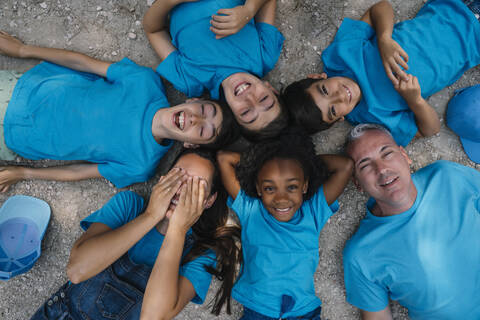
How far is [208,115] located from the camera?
1897 millimetres

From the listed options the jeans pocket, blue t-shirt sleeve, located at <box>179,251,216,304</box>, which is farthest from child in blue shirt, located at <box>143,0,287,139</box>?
the jeans pocket

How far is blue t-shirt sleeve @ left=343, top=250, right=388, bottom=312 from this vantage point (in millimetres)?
2055

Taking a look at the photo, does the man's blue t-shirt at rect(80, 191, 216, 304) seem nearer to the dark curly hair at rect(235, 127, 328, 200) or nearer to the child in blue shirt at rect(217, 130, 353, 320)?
the child in blue shirt at rect(217, 130, 353, 320)

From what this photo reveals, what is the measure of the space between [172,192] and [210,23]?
113 centimetres

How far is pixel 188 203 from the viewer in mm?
1822

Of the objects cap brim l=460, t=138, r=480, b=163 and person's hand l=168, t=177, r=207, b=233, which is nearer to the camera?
person's hand l=168, t=177, r=207, b=233

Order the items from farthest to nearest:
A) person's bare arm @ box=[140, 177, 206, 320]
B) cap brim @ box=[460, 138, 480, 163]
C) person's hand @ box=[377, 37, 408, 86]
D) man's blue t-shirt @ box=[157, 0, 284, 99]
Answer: cap brim @ box=[460, 138, 480, 163] < man's blue t-shirt @ box=[157, 0, 284, 99] < person's hand @ box=[377, 37, 408, 86] < person's bare arm @ box=[140, 177, 206, 320]

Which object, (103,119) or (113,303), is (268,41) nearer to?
(103,119)

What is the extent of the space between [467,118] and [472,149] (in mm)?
296

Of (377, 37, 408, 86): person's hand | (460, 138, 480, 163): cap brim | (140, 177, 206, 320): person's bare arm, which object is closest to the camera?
(140, 177, 206, 320): person's bare arm

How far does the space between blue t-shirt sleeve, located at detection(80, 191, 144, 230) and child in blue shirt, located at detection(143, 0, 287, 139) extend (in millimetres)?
837

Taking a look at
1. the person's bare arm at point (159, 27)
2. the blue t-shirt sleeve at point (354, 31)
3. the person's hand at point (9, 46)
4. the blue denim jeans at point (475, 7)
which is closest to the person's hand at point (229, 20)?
the person's bare arm at point (159, 27)

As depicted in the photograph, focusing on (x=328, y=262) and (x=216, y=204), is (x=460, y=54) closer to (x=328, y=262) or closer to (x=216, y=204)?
(x=328, y=262)

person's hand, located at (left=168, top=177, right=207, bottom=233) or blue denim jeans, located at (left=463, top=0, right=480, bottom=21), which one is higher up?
blue denim jeans, located at (left=463, top=0, right=480, bottom=21)
